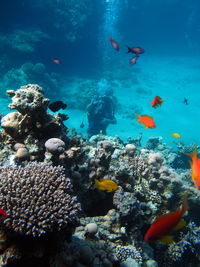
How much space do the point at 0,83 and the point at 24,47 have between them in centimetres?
552

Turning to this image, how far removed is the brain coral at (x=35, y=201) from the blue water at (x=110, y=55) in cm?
2073

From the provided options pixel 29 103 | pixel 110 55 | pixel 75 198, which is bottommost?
pixel 75 198

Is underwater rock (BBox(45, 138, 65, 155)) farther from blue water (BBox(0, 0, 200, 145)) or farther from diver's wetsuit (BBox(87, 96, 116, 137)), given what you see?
blue water (BBox(0, 0, 200, 145))

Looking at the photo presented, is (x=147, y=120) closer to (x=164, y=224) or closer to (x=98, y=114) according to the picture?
(x=164, y=224)

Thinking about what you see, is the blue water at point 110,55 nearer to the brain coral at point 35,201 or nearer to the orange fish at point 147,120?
the orange fish at point 147,120

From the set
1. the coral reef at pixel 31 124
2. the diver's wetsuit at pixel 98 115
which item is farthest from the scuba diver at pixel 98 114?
the coral reef at pixel 31 124

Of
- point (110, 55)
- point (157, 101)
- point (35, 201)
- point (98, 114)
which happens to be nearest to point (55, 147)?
point (35, 201)

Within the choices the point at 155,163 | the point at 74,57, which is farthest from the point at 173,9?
the point at 155,163

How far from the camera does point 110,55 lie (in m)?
39.7

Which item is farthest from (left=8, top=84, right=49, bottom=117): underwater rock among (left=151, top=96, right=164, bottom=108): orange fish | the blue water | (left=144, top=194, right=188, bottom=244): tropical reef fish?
the blue water

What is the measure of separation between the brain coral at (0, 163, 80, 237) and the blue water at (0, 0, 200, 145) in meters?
20.7

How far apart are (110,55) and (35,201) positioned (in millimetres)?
41358

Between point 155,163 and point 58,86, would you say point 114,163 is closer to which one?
point 155,163

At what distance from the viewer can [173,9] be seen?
114ft
